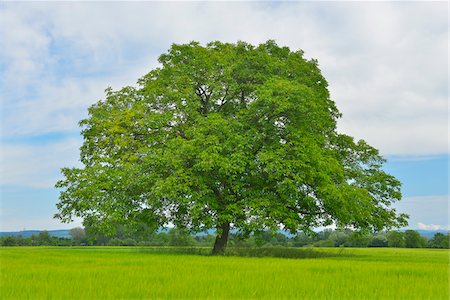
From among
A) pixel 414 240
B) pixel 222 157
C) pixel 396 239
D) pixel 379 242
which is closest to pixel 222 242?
pixel 222 157

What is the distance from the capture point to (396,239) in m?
61.5

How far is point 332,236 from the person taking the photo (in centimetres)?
5697

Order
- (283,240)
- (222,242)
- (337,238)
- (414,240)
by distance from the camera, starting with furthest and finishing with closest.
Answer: (414,240) < (337,238) < (283,240) < (222,242)

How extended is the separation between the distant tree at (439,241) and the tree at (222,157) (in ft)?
110

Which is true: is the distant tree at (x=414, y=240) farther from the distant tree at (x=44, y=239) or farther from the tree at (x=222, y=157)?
the distant tree at (x=44, y=239)

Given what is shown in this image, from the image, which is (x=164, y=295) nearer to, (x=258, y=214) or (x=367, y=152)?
(x=258, y=214)

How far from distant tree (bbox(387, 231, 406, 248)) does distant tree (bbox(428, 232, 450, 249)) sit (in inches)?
147

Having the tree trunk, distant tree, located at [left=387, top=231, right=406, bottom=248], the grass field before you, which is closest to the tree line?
distant tree, located at [left=387, top=231, right=406, bottom=248]

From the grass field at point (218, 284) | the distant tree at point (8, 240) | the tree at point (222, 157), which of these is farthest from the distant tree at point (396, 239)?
the distant tree at point (8, 240)

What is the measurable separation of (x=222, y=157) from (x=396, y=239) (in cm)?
4472

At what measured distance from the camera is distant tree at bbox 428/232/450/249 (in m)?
60.2

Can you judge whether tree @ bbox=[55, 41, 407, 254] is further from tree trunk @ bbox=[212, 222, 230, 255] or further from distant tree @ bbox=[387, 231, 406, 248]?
distant tree @ bbox=[387, 231, 406, 248]

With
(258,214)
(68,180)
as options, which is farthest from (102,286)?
(68,180)

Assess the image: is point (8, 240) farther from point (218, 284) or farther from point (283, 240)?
point (218, 284)
